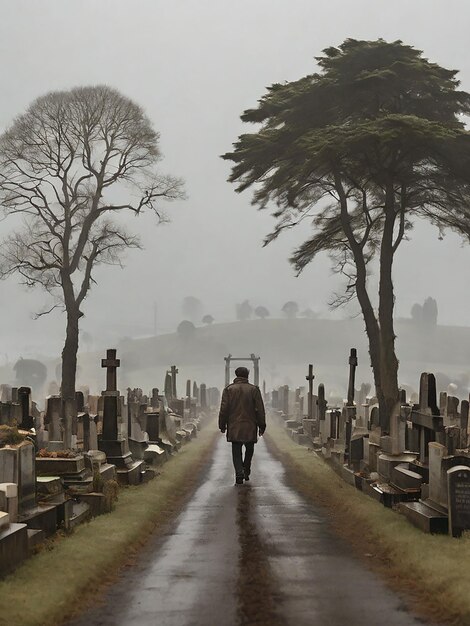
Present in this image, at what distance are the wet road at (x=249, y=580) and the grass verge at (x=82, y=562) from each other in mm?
231

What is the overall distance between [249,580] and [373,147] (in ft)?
49.8

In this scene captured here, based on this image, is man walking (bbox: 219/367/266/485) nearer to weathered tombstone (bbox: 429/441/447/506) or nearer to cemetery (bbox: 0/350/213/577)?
cemetery (bbox: 0/350/213/577)

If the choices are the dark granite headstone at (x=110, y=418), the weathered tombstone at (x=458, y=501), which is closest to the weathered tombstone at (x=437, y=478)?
the weathered tombstone at (x=458, y=501)

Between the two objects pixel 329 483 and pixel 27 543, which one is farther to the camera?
pixel 329 483

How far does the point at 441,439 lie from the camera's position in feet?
35.0

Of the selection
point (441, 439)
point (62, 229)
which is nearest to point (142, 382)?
point (62, 229)

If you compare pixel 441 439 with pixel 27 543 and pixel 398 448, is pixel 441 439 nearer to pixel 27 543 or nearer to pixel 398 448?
pixel 398 448

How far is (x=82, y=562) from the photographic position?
7488 millimetres

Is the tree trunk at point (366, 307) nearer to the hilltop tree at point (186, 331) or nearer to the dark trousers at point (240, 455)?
the dark trousers at point (240, 455)

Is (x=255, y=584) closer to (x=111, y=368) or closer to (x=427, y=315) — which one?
(x=111, y=368)

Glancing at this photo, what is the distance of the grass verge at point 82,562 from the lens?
6000 millimetres

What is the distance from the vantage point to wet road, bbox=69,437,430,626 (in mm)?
5824

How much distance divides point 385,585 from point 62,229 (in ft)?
78.5

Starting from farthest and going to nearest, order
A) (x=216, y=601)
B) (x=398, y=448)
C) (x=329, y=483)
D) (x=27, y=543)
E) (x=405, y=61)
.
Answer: (x=405, y=61), (x=329, y=483), (x=398, y=448), (x=27, y=543), (x=216, y=601)
